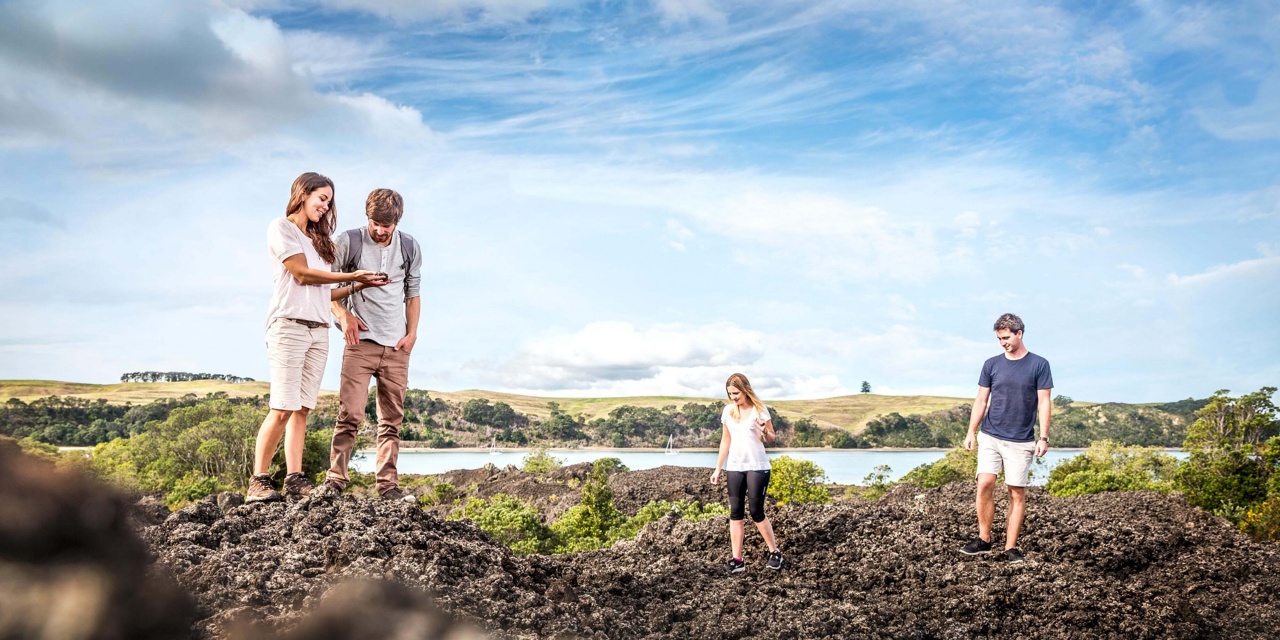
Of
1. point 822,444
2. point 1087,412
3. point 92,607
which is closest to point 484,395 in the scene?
point 822,444

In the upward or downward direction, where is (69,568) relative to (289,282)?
downward

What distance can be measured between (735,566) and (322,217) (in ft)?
16.0

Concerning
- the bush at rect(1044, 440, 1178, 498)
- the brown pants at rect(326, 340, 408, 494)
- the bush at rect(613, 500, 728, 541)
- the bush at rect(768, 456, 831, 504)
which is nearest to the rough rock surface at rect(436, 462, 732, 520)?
the bush at rect(768, 456, 831, 504)

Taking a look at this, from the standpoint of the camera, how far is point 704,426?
53.3 metres

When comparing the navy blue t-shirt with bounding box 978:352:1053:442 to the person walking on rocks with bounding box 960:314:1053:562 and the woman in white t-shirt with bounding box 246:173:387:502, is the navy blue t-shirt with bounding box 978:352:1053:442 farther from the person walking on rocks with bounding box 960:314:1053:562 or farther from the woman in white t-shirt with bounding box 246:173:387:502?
the woman in white t-shirt with bounding box 246:173:387:502

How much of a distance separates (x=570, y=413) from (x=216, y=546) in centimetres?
5545

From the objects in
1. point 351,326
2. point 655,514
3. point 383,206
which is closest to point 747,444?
point 351,326

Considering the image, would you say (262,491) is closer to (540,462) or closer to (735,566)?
(735,566)

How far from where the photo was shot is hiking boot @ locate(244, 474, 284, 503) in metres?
6.77

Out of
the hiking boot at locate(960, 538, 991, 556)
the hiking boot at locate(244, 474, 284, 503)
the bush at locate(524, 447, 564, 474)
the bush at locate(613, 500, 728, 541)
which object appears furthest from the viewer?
the bush at locate(524, 447, 564, 474)

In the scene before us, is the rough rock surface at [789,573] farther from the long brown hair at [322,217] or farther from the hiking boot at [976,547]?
the long brown hair at [322,217]

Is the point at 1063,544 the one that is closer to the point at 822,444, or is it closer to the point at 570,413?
the point at 822,444

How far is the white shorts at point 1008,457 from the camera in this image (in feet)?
27.9

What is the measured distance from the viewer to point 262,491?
269 inches
